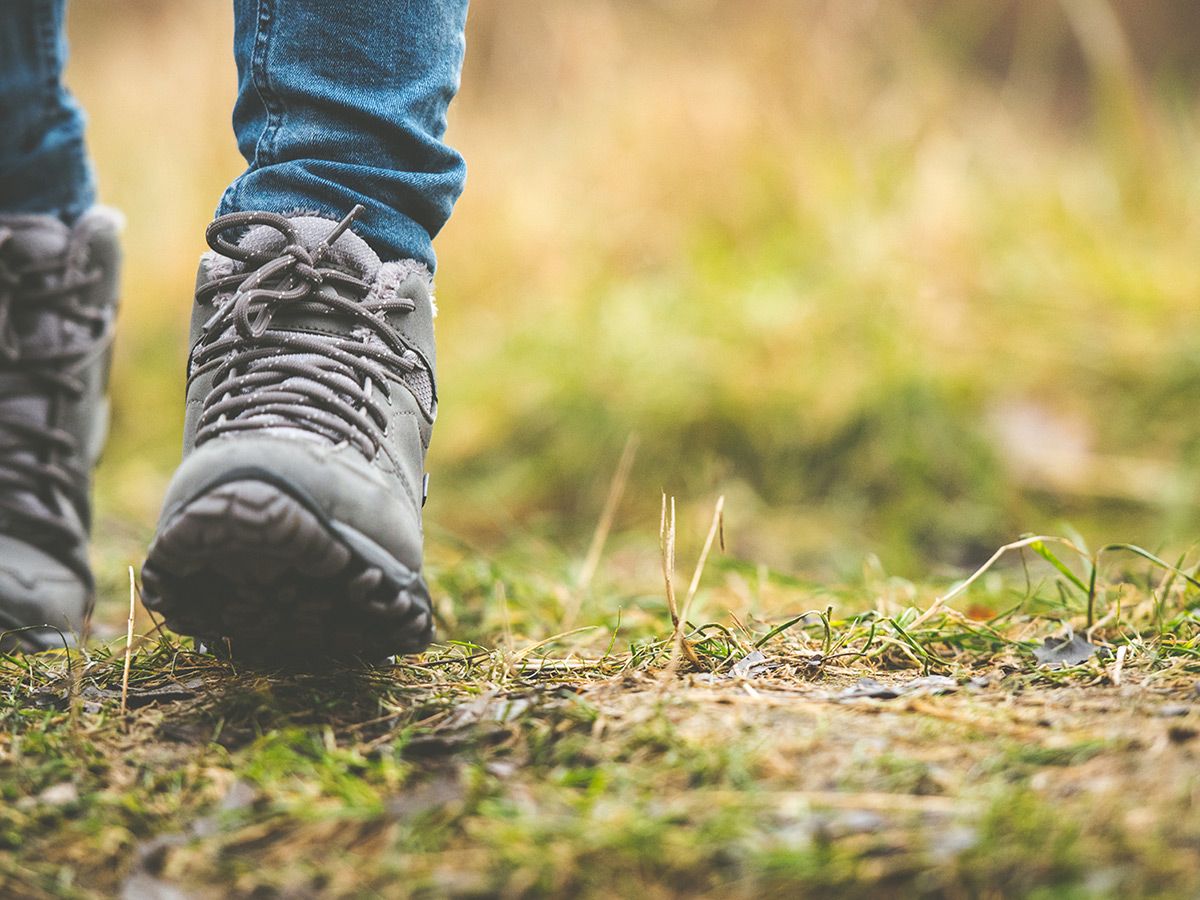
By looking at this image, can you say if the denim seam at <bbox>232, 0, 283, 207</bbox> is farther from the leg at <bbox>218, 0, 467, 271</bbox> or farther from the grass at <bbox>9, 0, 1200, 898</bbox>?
the grass at <bbox>9, 0, 1200, 898</bbox>

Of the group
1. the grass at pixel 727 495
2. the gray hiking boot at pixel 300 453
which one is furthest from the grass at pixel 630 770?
the gray hiking boot at pixel 300 453

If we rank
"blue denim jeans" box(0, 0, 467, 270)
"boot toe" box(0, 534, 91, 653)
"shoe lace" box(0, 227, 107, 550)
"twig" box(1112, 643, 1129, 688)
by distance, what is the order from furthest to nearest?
"shoe lace" box(0, 227, 107, 550), "boot toe" box(0, 534, 91, 653), "blue denim jeans" box(0, 0, 467, 270), "twig" box(1112, 643, 1129, 688)

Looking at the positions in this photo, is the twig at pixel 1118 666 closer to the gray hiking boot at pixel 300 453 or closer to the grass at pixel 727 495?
the grass at pixel 727 495

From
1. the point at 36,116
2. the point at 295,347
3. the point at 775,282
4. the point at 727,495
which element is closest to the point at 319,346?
the point at 295,347

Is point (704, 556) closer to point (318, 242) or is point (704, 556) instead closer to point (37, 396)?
point (318, 242)

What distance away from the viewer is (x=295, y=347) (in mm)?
1059

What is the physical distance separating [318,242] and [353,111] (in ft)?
0.49

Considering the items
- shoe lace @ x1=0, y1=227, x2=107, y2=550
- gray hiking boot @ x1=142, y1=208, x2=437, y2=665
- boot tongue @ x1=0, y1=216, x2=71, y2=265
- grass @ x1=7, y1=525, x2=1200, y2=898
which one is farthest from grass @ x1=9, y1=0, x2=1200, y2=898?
boot tongue @ x1=0, y1=216, x2=71, y2=265

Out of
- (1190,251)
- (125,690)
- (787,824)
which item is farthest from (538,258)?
(787,824)

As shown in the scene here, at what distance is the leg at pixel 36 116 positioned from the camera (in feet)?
4.81

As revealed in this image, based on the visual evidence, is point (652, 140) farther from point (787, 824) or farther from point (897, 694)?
point (787, 824)

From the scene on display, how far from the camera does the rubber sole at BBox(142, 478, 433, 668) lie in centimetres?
86

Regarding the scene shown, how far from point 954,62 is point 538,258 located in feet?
5.59

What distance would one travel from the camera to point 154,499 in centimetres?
290
